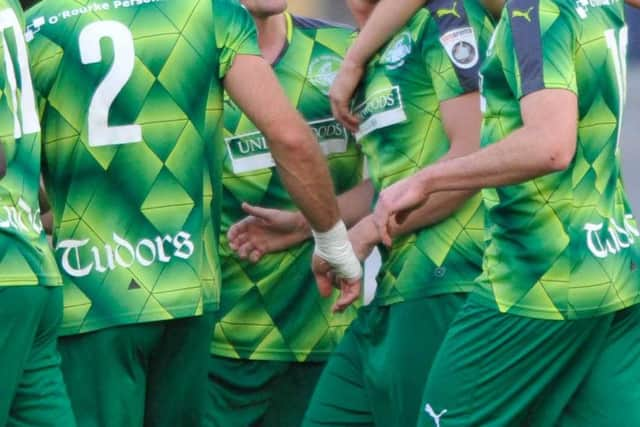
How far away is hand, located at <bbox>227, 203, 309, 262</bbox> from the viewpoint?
634cm

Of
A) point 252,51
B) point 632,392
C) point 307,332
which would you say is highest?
point 252,51

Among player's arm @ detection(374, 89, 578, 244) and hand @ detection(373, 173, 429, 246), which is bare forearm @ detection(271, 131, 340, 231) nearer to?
hand @ detection(373, 173, 429, 246)

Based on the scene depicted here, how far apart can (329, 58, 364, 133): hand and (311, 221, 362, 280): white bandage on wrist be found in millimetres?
403

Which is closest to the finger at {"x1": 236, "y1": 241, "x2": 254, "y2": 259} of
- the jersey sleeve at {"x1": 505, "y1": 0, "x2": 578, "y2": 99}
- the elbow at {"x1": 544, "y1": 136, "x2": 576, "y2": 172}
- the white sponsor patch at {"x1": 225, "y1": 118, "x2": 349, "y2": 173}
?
the white sponsor patch at {"x1": 225, "y1": 118, "x2": 349, "y2": 173}

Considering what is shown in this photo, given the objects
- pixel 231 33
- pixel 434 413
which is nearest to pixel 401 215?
pixel 434 413

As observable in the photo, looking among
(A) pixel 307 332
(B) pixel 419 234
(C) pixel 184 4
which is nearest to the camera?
(C) pixel 184 4

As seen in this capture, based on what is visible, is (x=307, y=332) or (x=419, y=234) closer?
(x=419, y=234)

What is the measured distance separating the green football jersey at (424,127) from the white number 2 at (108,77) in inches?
34.1

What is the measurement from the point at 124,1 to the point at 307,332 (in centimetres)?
151

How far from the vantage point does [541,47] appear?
4.92m

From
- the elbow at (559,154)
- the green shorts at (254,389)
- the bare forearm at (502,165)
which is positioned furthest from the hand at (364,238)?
the elbow at (559,154)

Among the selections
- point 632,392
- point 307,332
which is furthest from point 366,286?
point 632,392

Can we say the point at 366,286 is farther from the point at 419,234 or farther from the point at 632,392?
the point at 632,392

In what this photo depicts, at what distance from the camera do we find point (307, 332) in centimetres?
658
